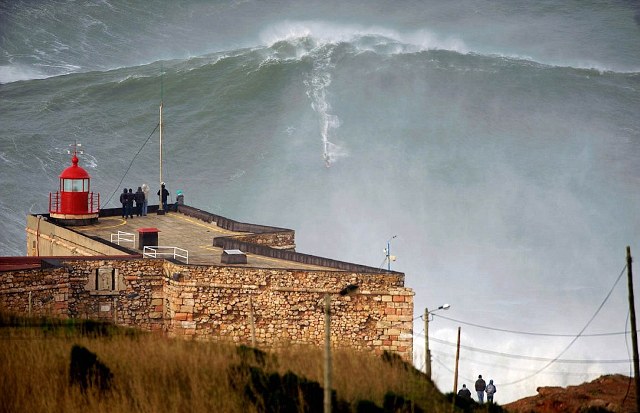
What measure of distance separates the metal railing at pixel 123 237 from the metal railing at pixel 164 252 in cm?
247

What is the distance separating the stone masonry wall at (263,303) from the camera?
35.3 m

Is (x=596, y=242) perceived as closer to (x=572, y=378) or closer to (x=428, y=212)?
(x=428, y=212)

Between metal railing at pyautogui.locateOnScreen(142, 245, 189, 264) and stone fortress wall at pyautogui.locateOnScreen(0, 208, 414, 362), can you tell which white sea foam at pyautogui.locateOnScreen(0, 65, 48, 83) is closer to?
metal railing at pyautogui.locateOnScreen(142, 245, 189, 264)

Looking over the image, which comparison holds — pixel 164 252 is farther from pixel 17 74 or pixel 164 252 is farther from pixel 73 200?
pixel 17 74

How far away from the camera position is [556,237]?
82500 mm

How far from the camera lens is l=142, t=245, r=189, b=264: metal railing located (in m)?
38.2

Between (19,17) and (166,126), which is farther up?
(19,17)

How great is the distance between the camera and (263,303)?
35719mm

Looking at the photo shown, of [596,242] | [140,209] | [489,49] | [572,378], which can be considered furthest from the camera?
[489,49]

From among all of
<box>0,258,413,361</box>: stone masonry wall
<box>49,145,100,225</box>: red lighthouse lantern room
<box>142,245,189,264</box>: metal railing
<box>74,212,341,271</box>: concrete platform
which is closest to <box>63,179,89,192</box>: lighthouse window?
<box>49,145,100,225</box>: red lighthouse lantern room

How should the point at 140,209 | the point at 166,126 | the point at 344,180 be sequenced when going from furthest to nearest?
1. the point at 166,126
2. the point at 344,180
3. the point at 140,209

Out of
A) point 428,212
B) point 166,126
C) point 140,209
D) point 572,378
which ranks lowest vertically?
point 572,378

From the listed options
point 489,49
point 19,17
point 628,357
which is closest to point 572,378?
point 628,357

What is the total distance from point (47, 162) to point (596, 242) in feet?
118
